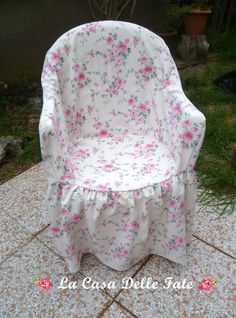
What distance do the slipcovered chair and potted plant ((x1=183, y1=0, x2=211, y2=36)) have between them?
253cm

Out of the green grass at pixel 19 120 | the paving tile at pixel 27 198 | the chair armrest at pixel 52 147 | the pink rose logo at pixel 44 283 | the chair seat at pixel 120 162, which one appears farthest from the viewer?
the green grass at pixel 19 120

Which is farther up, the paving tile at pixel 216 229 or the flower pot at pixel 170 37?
the flower pot at pixel 170 37

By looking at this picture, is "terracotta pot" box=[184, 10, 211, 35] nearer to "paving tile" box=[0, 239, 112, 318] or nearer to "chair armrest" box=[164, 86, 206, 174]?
"chair armrest" box=[164, 86, 206, 174]

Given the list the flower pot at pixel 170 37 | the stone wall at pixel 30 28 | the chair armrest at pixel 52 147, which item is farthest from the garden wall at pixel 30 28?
the chair armrest at pixel 52 147

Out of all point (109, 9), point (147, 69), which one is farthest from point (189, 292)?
point (109, 9)

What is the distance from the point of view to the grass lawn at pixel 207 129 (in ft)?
6.18

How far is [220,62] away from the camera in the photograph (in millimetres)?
3799

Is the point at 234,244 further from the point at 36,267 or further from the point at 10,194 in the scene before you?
the point at 10,194

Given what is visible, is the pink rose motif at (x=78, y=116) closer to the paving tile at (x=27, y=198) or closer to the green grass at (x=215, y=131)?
the paving tile at (x=27, y=198)

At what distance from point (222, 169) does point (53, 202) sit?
126 cm

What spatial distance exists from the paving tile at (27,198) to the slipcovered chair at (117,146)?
0.36 m

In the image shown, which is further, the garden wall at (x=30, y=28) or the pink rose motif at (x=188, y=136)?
the garden wall at (x=30, y=28)

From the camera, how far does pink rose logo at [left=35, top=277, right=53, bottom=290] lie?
4.35 feet

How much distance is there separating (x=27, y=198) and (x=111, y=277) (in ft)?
2.48
